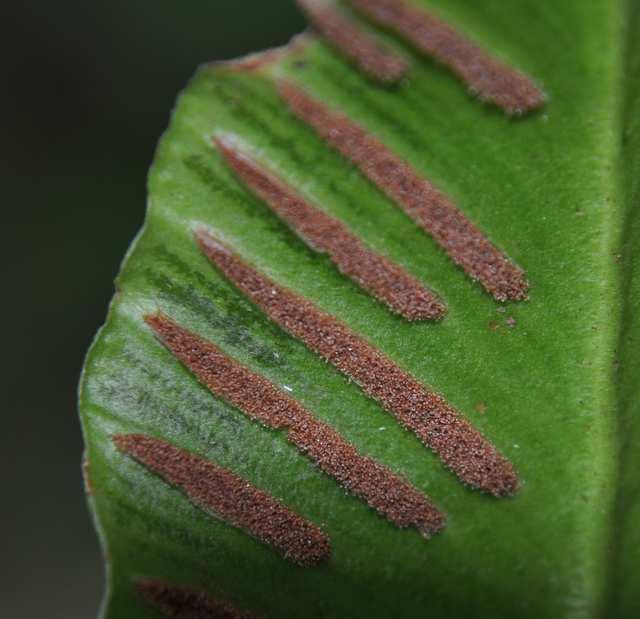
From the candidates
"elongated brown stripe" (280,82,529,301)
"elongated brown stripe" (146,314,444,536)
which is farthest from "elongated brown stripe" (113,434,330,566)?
"elongated brown stripe" (280,82,529,301)

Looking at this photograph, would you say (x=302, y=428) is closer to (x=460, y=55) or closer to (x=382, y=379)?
(x=382, y=379)

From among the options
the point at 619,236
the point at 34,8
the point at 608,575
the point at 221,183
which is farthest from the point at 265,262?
the point at 34,8

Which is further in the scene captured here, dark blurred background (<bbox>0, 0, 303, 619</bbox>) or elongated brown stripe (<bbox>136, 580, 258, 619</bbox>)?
dark blurred background (<bbox>0, 0, 303, 619</bbox>)

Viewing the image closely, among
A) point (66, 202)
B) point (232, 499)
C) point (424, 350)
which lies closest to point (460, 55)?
point (424, 350)

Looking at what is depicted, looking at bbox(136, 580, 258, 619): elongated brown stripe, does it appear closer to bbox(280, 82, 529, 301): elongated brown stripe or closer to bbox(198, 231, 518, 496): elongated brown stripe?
bbox(198, 231, 518, 496): elongated brown stripe

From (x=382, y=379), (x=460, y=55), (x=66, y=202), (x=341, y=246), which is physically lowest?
(x=66, y=202)

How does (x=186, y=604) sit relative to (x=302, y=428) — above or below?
below
